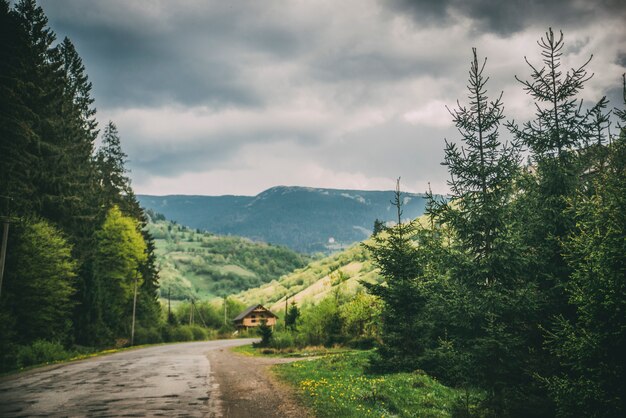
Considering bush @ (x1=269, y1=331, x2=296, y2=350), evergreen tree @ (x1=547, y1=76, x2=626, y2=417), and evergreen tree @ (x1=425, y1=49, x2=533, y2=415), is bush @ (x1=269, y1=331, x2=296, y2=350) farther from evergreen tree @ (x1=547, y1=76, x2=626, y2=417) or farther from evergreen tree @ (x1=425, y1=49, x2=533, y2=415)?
evergreen tree @ (x1=547, y1=76, x2=626, y2=417)

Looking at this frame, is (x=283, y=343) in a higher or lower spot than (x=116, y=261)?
lower

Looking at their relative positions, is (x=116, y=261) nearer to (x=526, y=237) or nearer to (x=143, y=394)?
(x=143, y=394)

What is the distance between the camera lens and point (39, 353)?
26.9 m

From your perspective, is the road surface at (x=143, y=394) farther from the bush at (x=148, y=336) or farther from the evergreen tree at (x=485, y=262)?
the bush at (x=148, y=336)

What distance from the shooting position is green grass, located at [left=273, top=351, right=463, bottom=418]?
1239cm

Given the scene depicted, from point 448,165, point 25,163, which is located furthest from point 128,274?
point 448,165

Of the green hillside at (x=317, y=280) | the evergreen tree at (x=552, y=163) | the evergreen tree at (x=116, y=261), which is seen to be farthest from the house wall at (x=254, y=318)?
the evergreen tree at (x=552, y=163)

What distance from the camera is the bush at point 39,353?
25005mm

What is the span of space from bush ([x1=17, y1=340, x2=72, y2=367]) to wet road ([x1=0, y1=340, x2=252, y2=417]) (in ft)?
14.8

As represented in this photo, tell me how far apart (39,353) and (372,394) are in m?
24.4

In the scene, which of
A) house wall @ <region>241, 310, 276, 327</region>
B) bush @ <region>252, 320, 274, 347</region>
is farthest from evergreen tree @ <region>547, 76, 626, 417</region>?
house wall @ <region>241, 310, 276, 327</region>

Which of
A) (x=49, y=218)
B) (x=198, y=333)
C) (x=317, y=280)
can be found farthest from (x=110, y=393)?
(x=317, y=280)

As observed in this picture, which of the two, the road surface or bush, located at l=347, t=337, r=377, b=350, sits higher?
the road surface

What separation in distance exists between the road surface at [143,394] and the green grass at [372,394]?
91cm
